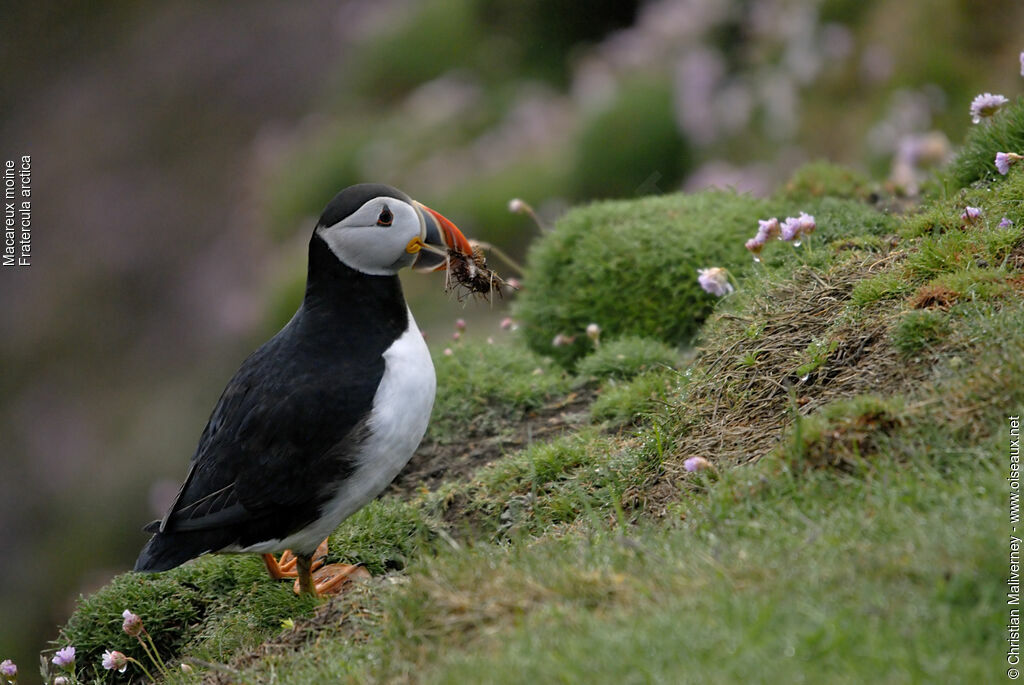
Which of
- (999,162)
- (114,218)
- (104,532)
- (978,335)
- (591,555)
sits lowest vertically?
(104,532)

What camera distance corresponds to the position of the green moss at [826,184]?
6.81 m

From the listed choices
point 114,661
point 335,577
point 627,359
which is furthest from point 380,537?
point 627,359

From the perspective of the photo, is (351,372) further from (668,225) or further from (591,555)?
(668,225)

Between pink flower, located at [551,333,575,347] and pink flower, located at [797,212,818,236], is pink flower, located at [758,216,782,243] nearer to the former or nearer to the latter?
pink flower, located at [797,212,818,236]

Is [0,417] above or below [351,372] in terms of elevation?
below

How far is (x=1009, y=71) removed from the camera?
8.82m

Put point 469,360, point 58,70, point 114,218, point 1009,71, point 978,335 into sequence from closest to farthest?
point 978,335, point 469,360, point 1009,71, point 114,218, point 58,70

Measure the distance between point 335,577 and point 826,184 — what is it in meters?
4.10

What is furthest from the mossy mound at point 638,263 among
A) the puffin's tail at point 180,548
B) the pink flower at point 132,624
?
the pink flower at point 132,624

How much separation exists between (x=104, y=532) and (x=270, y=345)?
6.93 metres

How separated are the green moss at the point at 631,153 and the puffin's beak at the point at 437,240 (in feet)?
19.8

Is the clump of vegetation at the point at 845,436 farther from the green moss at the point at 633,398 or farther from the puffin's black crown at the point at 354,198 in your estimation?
the puffin's black crown at the point at 354,198

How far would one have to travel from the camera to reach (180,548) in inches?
176

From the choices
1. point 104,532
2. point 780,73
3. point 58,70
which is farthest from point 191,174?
point 780,73
